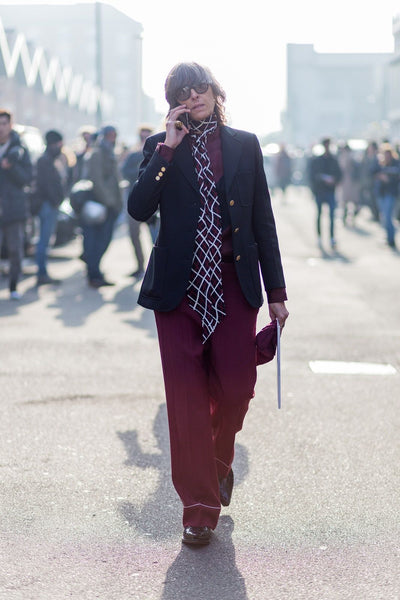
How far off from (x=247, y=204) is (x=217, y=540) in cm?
128

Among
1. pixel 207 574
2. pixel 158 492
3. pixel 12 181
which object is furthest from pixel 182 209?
pixel 12 181

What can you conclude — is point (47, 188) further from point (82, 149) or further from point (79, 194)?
point (82, 149)

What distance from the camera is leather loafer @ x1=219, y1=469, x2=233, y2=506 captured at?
4.34 meters

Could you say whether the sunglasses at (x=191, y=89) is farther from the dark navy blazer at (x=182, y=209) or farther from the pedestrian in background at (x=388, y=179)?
the pedestrian in background at (x=388, y=179)

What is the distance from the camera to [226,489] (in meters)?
4.36

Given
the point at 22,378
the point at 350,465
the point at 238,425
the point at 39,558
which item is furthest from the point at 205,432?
the point at 22,378

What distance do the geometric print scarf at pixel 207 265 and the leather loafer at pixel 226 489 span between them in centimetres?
68

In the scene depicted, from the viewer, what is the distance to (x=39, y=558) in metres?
3.89

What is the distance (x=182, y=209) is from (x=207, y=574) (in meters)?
1.31

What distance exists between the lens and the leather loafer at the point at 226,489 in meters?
4.34

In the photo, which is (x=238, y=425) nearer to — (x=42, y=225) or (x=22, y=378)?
(x=22, y=378)

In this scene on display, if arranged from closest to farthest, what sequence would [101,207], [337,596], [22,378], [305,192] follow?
[337,596], [22,378], [101,207], [305,192]

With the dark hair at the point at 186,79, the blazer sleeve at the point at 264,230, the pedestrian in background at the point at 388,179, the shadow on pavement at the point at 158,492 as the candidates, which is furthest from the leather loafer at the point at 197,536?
the pedestrian in background at the point at 388,179

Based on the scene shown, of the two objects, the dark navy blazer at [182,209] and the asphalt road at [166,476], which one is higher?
the dark navy blazer at [182,209]
